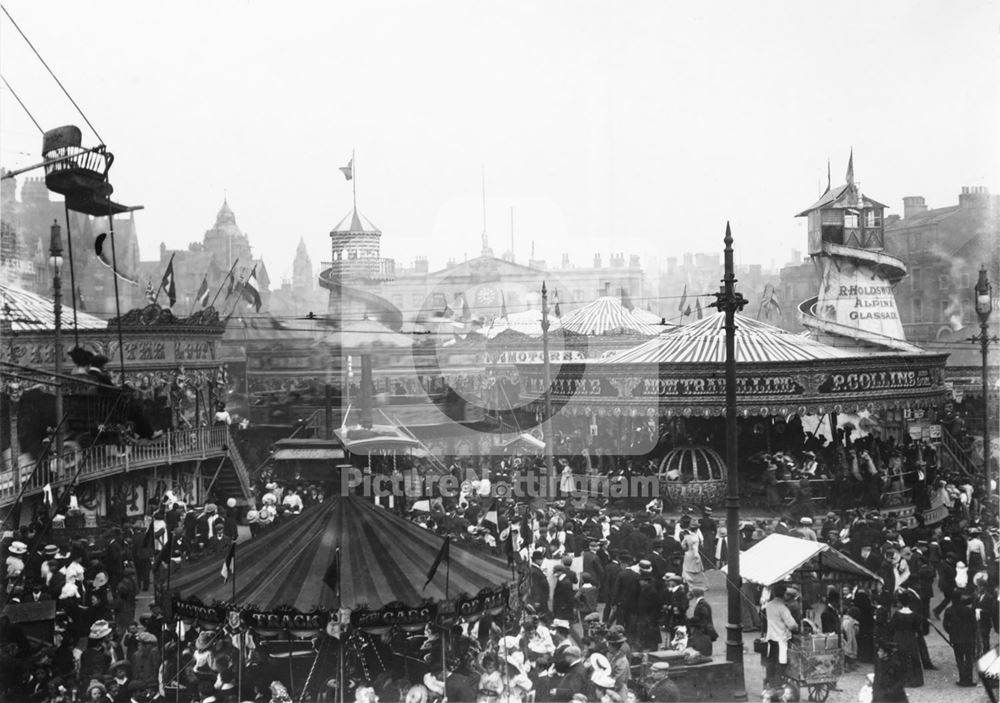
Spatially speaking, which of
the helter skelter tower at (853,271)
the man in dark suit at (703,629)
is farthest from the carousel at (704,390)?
the man in dark suit at (703,629)

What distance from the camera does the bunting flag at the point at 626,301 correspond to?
11188 mm

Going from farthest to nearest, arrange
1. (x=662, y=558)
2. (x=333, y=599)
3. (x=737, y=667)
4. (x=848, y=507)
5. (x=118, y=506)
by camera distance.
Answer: (x=848, y=507) < (x=118, y=506) < (x=662, y=558) < (x=737, y=667) < (x=333, y=599)

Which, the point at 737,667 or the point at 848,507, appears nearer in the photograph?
the point at 737,667

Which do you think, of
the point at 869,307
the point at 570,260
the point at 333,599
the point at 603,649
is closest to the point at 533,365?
the point at 570,260

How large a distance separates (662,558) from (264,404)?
548 cm

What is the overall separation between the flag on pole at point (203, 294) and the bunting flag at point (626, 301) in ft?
15.3

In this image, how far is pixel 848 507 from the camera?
11.0 metres

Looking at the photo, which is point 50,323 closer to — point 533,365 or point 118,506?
point 118,506

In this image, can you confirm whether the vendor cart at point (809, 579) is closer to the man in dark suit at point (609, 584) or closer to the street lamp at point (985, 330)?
the man in dark suit at point (609, 584)

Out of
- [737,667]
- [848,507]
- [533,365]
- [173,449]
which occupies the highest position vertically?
[533,365]

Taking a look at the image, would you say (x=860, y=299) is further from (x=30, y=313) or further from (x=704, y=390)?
(x=30, y=313)

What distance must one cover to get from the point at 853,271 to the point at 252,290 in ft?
22.5

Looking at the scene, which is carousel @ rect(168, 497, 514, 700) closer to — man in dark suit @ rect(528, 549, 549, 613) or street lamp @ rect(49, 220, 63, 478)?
man in dark suit @ rect(528, 549, 549, 613)

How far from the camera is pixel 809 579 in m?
8.16
